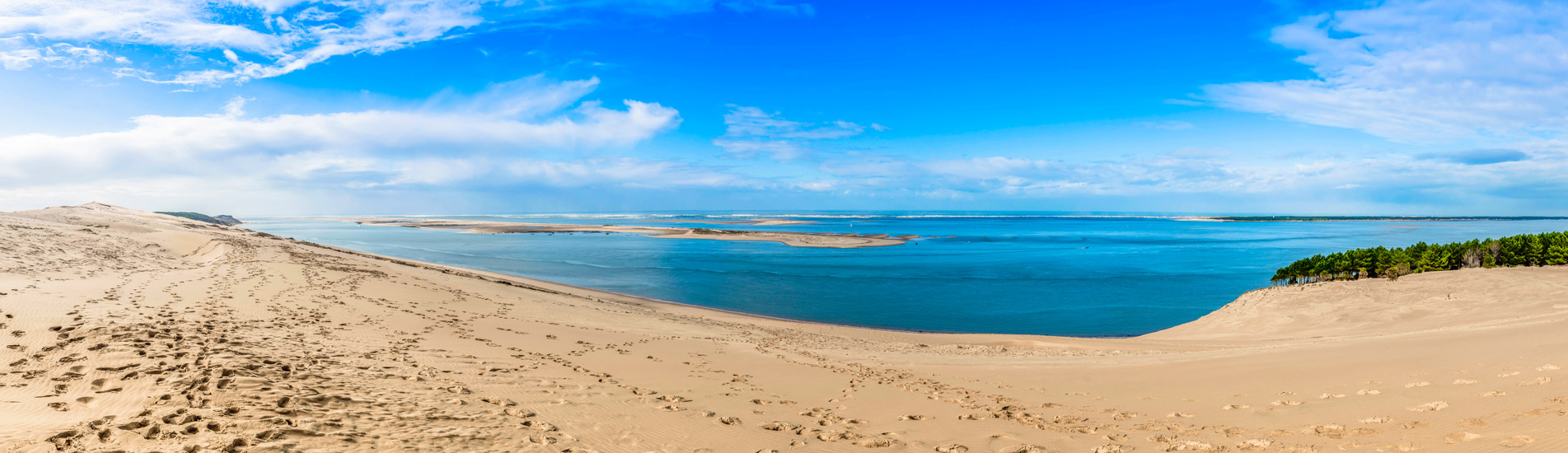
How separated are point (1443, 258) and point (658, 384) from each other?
3384 centimetres

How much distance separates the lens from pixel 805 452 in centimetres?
694

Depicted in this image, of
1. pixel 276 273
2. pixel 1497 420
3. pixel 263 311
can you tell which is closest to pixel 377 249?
pixel 276 273

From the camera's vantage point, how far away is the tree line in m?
25.1

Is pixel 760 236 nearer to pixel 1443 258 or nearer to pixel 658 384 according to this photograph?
pixel 1443 258

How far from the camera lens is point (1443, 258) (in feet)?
83.0

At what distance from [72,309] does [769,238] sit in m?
73.2

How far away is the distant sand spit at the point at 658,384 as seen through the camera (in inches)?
253

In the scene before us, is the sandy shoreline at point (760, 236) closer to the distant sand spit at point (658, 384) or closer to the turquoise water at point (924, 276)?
the turquoise water at point (924, 276)

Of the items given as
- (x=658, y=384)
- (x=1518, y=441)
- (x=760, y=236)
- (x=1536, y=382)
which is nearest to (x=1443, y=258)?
(x=1536, y=382)

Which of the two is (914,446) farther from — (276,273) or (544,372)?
(276,273)

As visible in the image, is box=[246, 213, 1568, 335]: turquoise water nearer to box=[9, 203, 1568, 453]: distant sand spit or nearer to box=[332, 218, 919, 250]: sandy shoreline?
box=[332, 218, 919, 250]: sandy shoreline

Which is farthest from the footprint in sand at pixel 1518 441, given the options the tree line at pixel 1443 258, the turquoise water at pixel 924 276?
the tree line at pixel 1443 258

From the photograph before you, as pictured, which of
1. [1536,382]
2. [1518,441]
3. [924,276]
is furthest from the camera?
[924,276]

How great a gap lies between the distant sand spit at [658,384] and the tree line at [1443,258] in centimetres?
759
